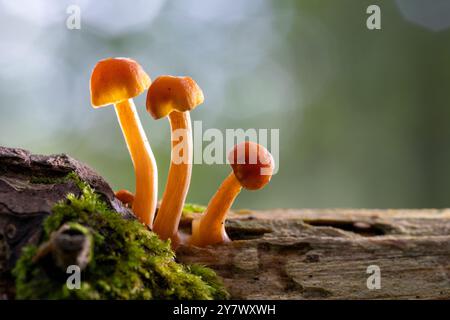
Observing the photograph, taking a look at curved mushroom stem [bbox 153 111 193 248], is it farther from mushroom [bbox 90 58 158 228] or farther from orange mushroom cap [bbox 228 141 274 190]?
orange mushroom cap [bbox 228 141 274 190]

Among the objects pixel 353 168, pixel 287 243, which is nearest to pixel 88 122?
pixel 353 168

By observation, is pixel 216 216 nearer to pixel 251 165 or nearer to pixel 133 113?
pixel 251 165

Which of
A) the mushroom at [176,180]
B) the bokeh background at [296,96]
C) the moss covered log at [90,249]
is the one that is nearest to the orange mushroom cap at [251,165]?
the mushroom at [176,180]

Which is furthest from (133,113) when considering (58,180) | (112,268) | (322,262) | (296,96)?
(296,96)

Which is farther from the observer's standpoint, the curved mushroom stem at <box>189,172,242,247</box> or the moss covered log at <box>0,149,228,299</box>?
the curved mushroom stem at <box>189,172,242,247</box>

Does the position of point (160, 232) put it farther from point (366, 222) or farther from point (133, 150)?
point (366, 222)

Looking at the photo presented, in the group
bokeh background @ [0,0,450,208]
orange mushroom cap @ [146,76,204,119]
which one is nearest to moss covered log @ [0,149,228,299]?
orange mushroom cap @ [146,76,204,119]
